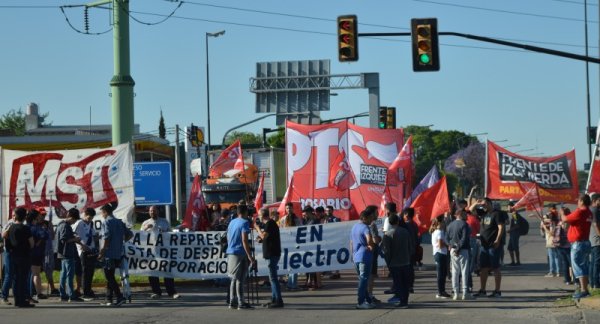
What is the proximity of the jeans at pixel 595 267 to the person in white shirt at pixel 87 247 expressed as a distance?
8.19 meters

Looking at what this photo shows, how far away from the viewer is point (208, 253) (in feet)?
62.8

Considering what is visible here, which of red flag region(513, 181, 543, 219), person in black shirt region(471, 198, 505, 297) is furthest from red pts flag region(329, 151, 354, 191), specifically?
person in black shirt region(471, 198, 505, 297)

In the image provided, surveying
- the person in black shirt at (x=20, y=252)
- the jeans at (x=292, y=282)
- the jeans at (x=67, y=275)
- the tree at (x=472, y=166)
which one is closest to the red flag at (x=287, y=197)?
the jeans at (x=292, y=282)

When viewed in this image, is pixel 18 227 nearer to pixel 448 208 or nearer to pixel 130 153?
pixel 130 153

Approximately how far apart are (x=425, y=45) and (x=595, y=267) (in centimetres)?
→ 636

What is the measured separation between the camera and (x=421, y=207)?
21328 millimetres

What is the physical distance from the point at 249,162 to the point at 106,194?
24.1 meters

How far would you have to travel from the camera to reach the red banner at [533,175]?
24.2m

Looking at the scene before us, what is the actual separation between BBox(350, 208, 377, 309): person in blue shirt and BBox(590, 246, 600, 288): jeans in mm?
3649

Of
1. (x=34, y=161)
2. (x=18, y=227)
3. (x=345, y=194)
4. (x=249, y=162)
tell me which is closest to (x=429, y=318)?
(x=18, y=227)

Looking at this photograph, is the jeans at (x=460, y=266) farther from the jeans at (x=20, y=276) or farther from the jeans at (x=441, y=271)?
the jeans at (x=20, y=276)

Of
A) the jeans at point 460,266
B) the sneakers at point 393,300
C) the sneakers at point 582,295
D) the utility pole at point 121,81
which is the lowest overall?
the sneakers at point 393,300

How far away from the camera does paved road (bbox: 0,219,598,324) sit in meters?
14.7

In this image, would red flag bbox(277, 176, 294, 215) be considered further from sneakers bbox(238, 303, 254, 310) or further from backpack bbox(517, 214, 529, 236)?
sneakers bbox(238, 303, 254, 310)
